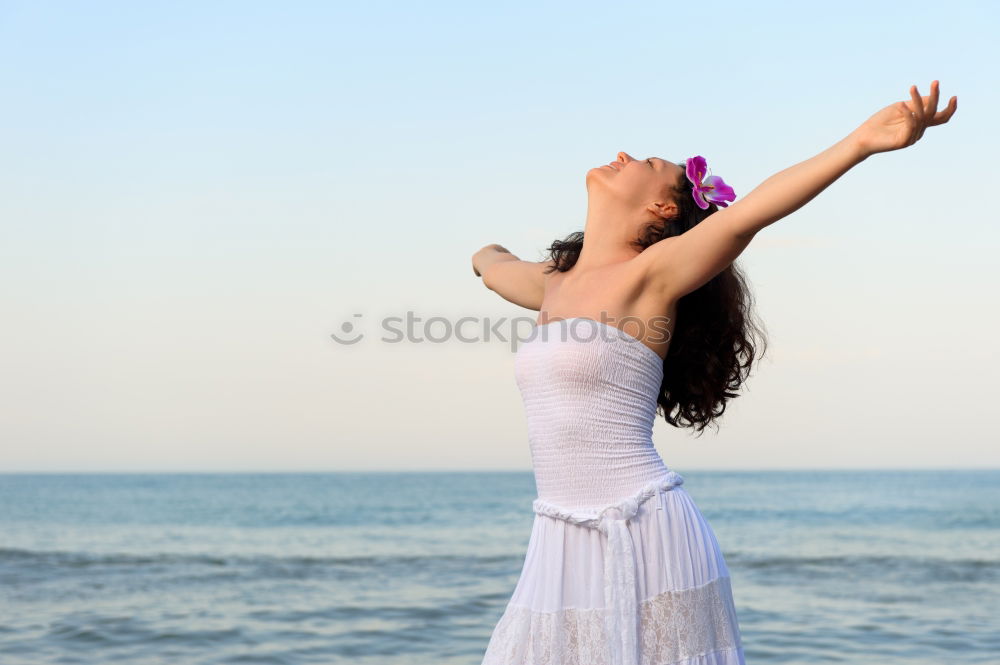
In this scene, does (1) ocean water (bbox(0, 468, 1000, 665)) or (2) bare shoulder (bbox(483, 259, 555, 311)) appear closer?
(2) bare shoulder (bbox(483, 259, 555, 311))

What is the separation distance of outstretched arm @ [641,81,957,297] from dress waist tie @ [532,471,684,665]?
48 centimetres

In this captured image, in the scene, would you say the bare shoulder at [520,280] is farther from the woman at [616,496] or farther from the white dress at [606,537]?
the white dress at [606,537]

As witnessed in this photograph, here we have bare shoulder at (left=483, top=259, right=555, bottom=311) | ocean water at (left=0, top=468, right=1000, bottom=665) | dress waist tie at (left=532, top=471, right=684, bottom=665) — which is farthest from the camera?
ocean water at (left=0, top=468, right=1000, bottom=665)

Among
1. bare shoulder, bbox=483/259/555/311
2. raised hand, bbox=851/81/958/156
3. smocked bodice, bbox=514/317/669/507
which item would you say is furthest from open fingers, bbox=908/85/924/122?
bare shoulder, bbox=483/259/555/311

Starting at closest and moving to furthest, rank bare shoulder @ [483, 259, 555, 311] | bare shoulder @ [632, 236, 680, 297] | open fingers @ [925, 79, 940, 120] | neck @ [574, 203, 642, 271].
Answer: open fingers @ [925, 79, 940, 120]
bare shoulder @ [632, 236, 680, 297]
neck @ [574, 203, 642, 271]
bare shoulder @ [483, 259, 555, 311]

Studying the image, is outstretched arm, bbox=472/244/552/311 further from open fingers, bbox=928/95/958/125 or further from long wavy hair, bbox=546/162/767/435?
open fingers, bbox=928/95/958/125

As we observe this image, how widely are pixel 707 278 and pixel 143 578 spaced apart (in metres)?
11.9

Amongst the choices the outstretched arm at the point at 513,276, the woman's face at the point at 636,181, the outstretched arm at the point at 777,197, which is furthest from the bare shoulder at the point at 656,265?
the outstretched arm at the point at 513,276

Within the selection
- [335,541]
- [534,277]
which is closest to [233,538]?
[335,541]

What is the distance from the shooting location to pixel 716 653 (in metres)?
2.41

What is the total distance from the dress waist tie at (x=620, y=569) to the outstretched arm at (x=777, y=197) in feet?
1.58

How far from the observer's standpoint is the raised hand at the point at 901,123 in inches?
75.2

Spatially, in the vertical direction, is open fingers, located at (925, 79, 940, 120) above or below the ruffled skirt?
above

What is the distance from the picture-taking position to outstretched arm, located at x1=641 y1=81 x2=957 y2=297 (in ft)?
6.36
